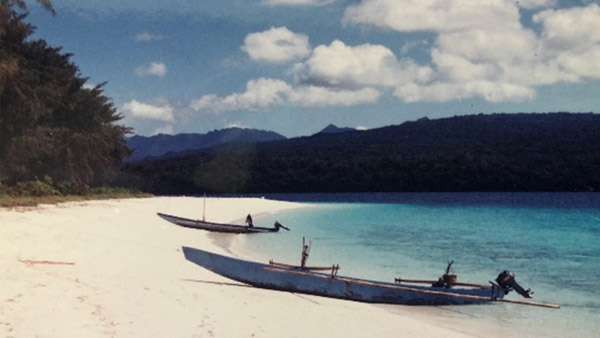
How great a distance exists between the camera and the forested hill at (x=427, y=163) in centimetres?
12525

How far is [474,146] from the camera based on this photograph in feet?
463

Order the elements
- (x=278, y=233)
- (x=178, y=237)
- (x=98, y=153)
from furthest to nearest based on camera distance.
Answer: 1. (x=98, y=153)
2. (x=278, y=233)
3. (x=178, y=237)

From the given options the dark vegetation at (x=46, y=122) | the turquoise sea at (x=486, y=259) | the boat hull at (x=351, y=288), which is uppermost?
the dark vegetation at (x=46, y=122)

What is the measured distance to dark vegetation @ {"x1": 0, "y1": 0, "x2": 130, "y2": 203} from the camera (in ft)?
120

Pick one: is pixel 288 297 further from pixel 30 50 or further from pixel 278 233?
pixel 30 50

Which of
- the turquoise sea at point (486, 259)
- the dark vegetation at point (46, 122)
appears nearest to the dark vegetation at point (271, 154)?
the dark vegetation at point (46, 122)

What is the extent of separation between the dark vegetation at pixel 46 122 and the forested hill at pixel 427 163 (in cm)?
6321

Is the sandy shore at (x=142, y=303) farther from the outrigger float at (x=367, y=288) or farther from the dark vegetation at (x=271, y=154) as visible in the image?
the dark vegetation at (x=271, y=154)

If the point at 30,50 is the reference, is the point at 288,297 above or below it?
below

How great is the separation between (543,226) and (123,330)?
1804 inches

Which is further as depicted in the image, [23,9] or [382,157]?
[382,157]

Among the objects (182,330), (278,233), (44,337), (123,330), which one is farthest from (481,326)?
(278,233)

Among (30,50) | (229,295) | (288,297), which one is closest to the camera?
(229,295)

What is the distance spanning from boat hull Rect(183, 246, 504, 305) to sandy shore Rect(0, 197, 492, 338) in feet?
1.43
